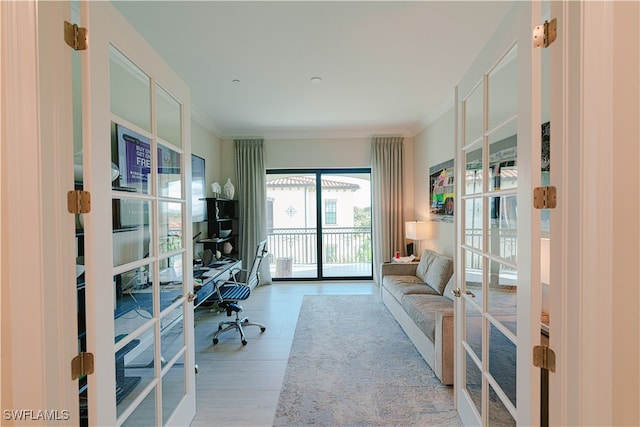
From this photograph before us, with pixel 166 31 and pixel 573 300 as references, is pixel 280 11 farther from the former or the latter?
pixel 573 300

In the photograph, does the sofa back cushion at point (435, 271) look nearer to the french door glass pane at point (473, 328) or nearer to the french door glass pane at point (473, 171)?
the french door glass pane at point (473, 328)

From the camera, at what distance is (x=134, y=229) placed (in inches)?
54.3

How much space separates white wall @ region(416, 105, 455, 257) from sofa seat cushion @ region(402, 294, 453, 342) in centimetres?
104

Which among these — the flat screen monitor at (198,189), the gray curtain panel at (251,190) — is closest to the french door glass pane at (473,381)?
the flat screen monitor at (198,189)

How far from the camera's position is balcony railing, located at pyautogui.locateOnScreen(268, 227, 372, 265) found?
5.62 metres

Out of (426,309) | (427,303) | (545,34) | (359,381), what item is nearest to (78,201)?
(545,34)

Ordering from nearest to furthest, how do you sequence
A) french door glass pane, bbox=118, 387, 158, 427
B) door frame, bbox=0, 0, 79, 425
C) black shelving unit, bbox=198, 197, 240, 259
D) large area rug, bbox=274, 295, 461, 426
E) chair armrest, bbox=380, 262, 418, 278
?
door frame, bbox=0, 0, 79, 425 → french door glass pane, bbox=118, 387, 158, 427 → large area rug, bbox=274, 295, 461, 426 → chair armrest, bbox=380, 262, 418, 278 → black shelving unit, bbox=198, 197, 240, 259

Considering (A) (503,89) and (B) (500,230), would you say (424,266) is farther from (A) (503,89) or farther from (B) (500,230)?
(A) (503,89)

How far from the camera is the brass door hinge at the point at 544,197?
95cm

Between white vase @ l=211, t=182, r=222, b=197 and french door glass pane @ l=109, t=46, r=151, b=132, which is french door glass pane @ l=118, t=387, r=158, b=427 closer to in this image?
french door glass pane @ l=109, t=46, r=151, b=132

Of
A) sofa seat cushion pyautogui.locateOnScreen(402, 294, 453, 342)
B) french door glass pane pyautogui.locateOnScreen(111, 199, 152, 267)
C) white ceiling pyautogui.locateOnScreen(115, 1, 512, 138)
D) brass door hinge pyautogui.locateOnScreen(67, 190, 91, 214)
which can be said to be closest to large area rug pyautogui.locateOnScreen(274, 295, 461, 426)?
sofa seat cushion pyautogui.locateOnScreen(402, 294, 453, 342)

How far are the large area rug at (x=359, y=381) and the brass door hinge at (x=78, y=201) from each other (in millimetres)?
1750

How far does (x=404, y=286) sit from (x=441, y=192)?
4.70ft

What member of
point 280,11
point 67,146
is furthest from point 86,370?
point 280,11
